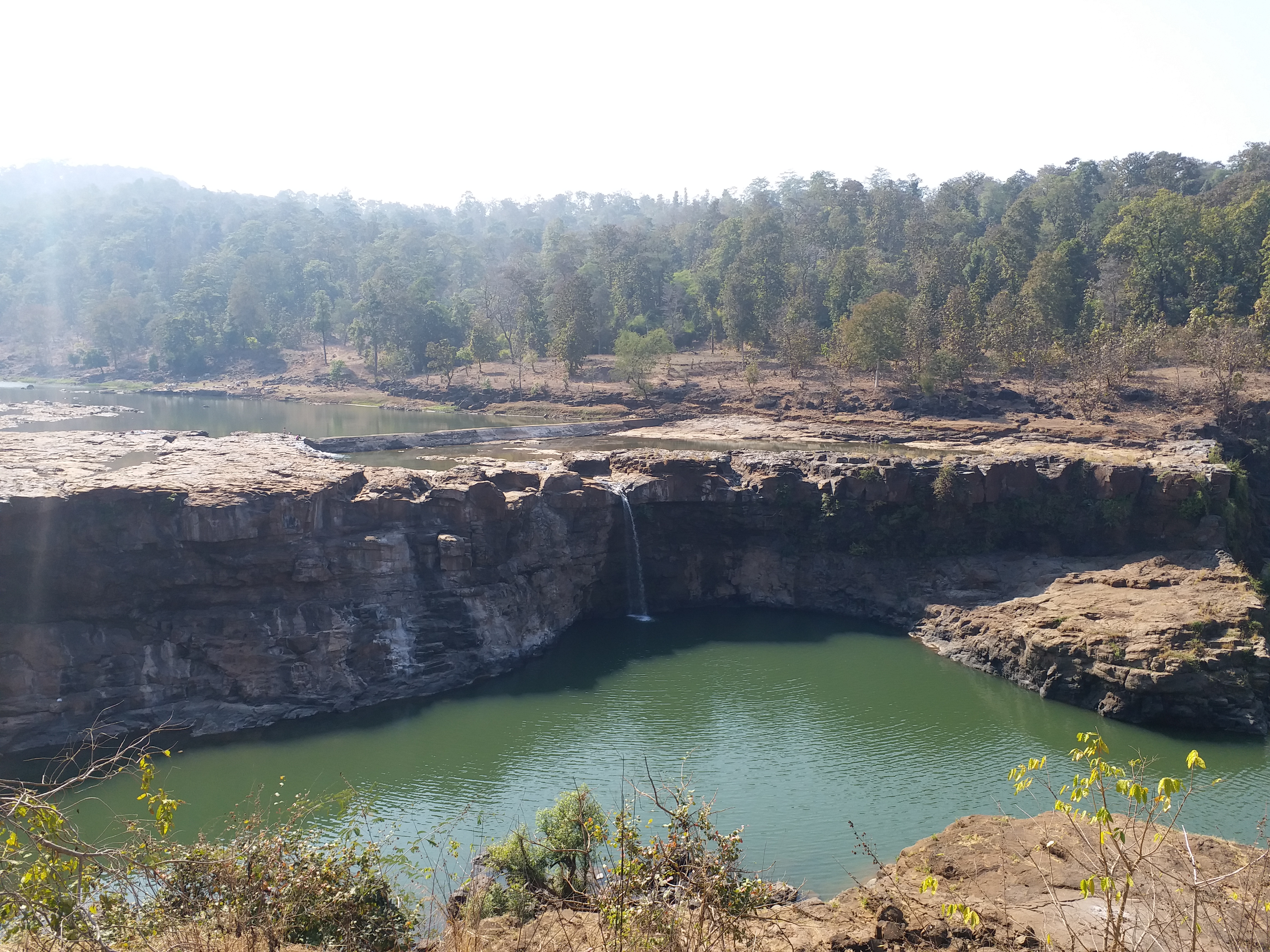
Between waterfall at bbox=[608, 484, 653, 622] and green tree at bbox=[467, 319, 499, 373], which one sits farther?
green tree at bbox=[467, 319, 499, 373]

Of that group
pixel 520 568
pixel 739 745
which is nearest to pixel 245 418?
pixel 520 568

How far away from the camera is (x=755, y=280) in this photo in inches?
2512

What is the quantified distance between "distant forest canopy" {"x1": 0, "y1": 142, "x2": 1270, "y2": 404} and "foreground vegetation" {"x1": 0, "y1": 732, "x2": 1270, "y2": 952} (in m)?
36.2

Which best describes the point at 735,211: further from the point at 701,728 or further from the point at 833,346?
the point at 701,728

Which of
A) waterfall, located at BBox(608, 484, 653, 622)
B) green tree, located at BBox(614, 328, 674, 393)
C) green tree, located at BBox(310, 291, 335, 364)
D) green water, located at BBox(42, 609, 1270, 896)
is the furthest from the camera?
green tree, located at BBox(310, 291, 335, 364)

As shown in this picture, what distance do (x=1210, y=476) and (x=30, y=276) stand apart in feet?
425

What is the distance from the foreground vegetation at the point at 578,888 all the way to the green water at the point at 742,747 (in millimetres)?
2774

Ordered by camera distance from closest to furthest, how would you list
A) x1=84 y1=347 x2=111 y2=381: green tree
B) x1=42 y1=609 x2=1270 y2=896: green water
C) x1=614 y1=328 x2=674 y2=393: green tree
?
x1=42 y1=609 x2=1270 y2=896: green water → x1=614 y1=328 x2=674 y2=393: green tree → x1=84 y1=347 x2=111 y2=381: green tree

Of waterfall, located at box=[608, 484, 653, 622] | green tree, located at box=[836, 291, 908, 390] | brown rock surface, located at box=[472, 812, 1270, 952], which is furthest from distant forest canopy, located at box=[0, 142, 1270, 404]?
brown rock surface, located at box=[472, 812, 1270, 952]

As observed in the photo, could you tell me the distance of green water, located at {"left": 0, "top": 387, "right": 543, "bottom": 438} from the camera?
5100cm

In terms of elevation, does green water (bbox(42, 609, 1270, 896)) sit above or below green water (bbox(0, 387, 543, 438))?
below

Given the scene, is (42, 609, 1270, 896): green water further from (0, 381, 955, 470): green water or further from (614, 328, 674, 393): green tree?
(614, 328, 674, 393): green tree

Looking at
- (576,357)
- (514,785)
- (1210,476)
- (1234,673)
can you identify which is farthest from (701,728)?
(576,357)

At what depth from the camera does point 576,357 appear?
6281cm
